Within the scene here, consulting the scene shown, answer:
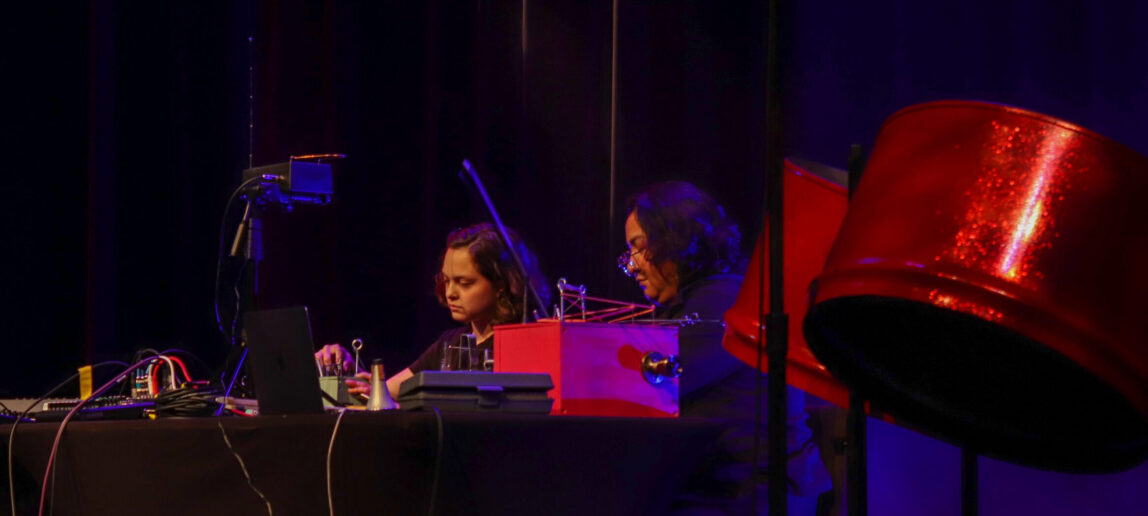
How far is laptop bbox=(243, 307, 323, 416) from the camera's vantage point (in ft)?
4.17

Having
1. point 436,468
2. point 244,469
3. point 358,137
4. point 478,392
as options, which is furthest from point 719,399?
point 358,137

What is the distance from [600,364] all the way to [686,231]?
0.82 m

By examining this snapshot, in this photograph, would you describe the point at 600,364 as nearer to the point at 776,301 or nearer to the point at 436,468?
the point at 436,468

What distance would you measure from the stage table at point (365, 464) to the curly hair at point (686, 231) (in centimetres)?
91

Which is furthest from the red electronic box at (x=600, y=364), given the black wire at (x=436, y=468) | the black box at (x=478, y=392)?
the black wire at (x=436, y=468)

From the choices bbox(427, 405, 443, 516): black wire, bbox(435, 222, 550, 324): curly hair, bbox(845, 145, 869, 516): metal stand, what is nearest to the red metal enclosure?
bbox(845, 145, 869, 516): metal stand

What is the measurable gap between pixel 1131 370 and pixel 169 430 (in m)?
1.04

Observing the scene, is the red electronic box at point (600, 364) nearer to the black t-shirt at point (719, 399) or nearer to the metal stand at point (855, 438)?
the black t-shirt at point (719, 399)

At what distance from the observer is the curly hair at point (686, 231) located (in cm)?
227

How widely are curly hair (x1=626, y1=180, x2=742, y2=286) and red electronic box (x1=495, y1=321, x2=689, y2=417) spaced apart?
0.71 m

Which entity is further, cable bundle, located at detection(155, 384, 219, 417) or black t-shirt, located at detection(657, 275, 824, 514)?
black t-shirt, located at detection(657, 275, 824, 514)

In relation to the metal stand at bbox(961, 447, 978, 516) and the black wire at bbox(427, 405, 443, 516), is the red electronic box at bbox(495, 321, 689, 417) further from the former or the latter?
the metal stand at bbox(961, 447, 978, 516)

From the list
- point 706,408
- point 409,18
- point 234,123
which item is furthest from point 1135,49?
point 234,123

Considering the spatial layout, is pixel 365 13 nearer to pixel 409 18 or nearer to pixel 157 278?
pixel 409 18
